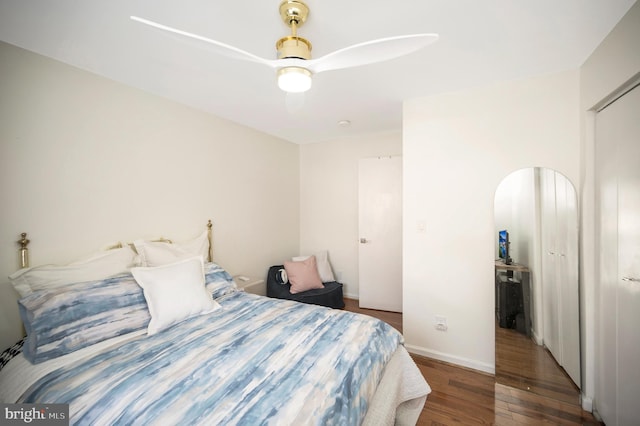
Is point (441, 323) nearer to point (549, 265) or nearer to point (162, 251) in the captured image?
point (549, 265)

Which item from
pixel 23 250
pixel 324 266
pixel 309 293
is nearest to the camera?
pixel 23 250

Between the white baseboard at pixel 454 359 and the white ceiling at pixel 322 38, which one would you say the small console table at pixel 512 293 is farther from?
the white ceiling at pixel 322 38

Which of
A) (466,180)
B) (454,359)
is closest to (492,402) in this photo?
(454,359)

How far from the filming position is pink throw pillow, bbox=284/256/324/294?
11.0 ft

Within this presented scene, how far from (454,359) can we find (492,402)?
47 cm

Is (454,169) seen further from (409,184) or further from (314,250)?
(314,250)

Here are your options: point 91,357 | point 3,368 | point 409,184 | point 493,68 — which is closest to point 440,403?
point 409,184

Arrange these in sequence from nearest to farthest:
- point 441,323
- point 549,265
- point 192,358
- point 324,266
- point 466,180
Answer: point 192,358 → point 549,265 → point 466,180 → point 441,323 → point 324,266

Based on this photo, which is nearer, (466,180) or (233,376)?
(233,376)

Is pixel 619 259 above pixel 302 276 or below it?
above

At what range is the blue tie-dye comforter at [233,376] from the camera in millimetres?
976

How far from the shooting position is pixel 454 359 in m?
2.33

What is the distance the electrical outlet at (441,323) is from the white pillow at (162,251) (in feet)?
7.85

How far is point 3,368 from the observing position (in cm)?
136
